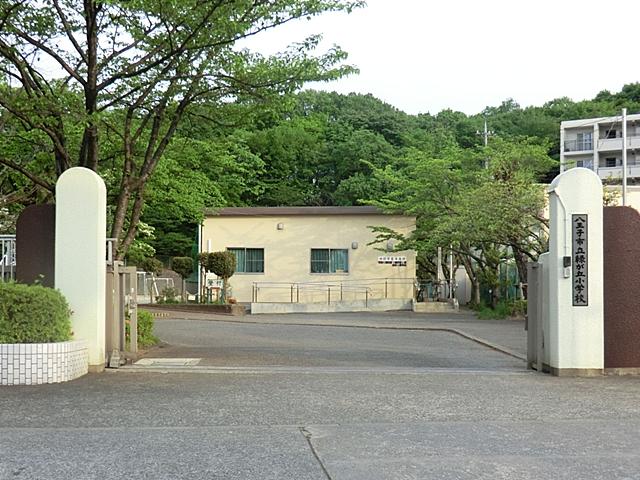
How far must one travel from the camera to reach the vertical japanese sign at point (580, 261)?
30.3ft

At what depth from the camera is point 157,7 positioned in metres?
10.6

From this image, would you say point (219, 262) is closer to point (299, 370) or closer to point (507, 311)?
point (507, 311)

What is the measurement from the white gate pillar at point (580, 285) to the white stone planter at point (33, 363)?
20.5ft

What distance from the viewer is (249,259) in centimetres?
3172

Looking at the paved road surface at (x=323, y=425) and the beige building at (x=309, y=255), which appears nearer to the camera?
the paved road surface at (x=323, y=425)

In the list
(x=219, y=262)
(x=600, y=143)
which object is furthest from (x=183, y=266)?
(x=600, y=143)

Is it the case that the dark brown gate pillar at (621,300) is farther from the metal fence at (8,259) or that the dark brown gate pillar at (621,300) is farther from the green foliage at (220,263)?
the green foliage at (220,263)

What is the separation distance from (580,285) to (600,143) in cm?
5842

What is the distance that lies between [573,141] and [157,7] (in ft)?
195

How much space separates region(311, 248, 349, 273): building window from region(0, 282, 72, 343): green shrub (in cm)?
2298

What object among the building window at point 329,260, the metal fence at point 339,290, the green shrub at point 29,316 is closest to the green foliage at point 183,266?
the metal fence at point 339,290

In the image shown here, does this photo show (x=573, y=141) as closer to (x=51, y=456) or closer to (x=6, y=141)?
(x=6, y=141)

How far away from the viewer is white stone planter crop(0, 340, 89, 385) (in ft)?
26.0

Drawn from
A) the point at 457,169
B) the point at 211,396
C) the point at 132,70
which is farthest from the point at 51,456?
the point at 457,169
